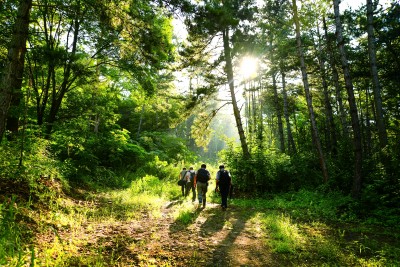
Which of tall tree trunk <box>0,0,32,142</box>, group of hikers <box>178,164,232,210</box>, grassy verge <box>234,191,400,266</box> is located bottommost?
grassy verge <box>234,191,400,266</box>

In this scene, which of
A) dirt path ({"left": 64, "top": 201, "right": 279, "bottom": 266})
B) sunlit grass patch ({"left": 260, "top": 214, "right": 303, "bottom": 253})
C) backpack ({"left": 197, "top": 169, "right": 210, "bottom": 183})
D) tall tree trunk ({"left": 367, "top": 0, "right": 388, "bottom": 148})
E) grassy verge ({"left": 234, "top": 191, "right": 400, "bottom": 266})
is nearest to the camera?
dirt path ({"left": 64, "top": 201, "right": 279, "bottom": 266})

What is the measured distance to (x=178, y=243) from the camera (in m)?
5.31

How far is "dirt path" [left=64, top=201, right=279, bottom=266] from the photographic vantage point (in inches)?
174

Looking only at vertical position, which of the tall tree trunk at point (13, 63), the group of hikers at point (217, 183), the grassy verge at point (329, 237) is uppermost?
the tall tree trunk at point (13, 63)

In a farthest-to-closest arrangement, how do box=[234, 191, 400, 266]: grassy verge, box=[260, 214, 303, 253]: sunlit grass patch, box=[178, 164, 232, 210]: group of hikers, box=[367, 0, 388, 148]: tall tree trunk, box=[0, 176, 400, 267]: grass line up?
box=[367, 0, 388, 148]: tall tree trunk < box=[178, 164, 232, 210]: group of hikers < box=[260, 214, 303, 253]: sunlit grass patch < box=[234, 191, 400, 266]: grassy verge < box=[0, 176, 400, 267]: grass

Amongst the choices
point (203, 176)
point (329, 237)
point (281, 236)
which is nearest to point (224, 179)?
point (203, 176)

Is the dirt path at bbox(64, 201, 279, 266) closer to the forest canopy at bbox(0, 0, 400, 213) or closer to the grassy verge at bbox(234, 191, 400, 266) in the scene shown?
the grassy verge at bbox(234, 191, 400, 266)

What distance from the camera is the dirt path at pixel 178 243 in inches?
174

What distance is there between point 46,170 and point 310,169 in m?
12.7

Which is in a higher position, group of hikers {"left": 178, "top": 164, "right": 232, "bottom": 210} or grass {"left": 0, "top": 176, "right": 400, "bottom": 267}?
group of hikers {"left": 178, "top": 164, "right": 232, "bottom": 210}

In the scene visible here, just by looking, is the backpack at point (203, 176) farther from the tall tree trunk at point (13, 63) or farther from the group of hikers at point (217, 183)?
the tall tree trunk at point (13, 63)

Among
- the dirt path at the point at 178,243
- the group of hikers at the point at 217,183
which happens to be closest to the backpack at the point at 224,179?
the group of hikers at the point at 217,183

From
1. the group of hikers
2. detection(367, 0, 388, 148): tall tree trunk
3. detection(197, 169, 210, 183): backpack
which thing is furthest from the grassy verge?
detection(367, 0, 388, 148): tall tree trunk

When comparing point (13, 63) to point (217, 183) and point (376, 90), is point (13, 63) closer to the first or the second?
point (217, 183)
